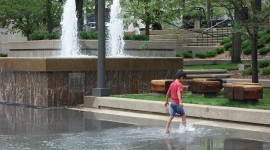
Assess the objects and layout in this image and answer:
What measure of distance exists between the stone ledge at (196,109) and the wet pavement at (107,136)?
2.53ft

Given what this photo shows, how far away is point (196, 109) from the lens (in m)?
16.2

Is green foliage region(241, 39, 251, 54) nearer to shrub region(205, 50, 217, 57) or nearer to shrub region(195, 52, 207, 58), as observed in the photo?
shrub region(205, 50, 217, 57)

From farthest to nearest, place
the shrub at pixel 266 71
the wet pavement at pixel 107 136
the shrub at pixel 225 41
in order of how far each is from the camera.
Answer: the shrub at pixel 225 41 < the shrub at pixel 266 71 < the wet pavement at pixel 107 136

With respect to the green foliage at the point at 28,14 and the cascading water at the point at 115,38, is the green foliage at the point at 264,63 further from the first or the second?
the green foliage at the point at 28,14

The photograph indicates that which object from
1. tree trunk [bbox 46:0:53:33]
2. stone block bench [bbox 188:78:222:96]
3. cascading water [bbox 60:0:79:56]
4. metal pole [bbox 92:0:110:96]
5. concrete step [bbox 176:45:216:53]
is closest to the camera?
stone block bench [bbox 188:78:222:96]

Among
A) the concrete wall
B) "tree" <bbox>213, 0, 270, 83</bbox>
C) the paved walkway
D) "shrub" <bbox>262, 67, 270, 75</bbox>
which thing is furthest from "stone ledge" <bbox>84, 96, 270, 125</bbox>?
"shrub" <bbox>262, 67, 270, 75</bbox>

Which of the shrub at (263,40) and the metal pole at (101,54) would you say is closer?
the metal pole at (101,54)

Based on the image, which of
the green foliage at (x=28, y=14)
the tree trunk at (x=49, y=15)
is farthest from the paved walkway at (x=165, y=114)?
the tree trunk at (x=49, y=15)

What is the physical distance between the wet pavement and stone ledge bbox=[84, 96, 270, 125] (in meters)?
0.77

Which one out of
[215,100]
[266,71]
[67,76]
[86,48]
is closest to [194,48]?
[266,71]

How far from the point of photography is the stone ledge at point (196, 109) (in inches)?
576

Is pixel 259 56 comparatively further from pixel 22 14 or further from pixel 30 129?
pixel 30 129

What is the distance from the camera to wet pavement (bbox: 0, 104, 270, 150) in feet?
39.3

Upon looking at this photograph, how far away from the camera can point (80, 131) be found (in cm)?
1445
